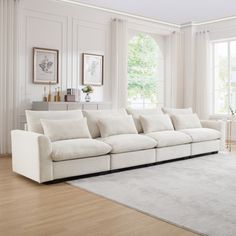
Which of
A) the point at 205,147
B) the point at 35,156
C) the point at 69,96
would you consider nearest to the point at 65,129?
the point at 35,156

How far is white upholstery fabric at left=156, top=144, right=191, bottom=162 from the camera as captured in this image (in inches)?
205

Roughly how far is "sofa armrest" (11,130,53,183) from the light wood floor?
0.58ft

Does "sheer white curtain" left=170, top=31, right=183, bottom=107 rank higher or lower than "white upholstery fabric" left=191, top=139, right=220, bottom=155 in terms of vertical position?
higher

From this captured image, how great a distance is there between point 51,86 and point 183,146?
2.71 m

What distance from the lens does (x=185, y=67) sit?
8.75 metres

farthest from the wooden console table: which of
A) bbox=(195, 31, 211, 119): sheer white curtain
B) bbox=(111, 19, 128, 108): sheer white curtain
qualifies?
bbox=(195, 31, 211, 119): sheer white curtain

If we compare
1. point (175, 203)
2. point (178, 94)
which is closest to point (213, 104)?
point (178, 94)

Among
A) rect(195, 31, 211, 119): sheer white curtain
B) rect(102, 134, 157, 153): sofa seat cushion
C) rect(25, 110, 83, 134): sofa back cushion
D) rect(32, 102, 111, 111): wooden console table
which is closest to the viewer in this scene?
rect(25, 110, 83, 134): sofa back cushion

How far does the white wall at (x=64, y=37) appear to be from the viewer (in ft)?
20.1

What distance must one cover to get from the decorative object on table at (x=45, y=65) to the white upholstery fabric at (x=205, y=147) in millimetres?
2846

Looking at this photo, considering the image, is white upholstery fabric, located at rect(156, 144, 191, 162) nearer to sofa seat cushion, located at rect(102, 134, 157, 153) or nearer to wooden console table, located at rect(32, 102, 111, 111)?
sofa seat cushion, located at rect(102, 134, 157, 153)

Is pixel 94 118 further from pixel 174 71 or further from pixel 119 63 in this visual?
pixel 174 71

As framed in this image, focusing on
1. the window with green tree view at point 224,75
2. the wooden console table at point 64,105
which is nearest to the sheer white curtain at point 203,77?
the window with green tree view at point 224,75

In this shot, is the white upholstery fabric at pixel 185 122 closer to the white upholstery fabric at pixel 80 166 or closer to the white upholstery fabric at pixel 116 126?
the white upholstery fabric at pixel 116 126
